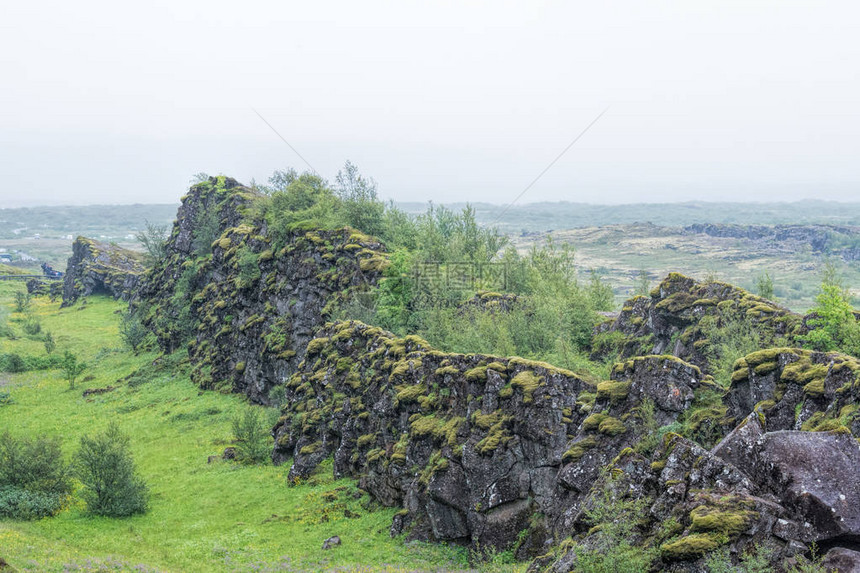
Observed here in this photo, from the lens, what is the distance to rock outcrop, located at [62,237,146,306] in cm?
15562

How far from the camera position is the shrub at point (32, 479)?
139ft

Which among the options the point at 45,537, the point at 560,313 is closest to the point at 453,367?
the point at 560,313

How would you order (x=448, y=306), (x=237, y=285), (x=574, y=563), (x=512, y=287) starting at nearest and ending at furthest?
1. (x=574, y=563)
2. (x=448, y=306)
3. (x=512, y=287)
4. (x=237, y=285)

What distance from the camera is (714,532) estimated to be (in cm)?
1642

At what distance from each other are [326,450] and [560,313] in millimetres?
23246

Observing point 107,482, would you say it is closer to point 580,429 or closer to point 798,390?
point 580,429

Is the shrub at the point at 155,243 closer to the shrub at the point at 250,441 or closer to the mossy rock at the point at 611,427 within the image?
the shrub at the point at 250,441

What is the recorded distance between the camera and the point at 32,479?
4569cm

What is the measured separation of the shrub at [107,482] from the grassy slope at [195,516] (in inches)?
43.3

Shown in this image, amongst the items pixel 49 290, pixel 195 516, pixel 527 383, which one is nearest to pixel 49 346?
pixel 195 516

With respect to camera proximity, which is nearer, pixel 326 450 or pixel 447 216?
pixel 326 450

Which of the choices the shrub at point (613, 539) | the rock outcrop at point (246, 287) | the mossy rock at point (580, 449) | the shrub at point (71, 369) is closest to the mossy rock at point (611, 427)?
the mossy rock at point (580, 449)

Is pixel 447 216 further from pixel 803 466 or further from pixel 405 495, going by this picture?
pixel 803 466

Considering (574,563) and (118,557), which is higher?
(574,563)
